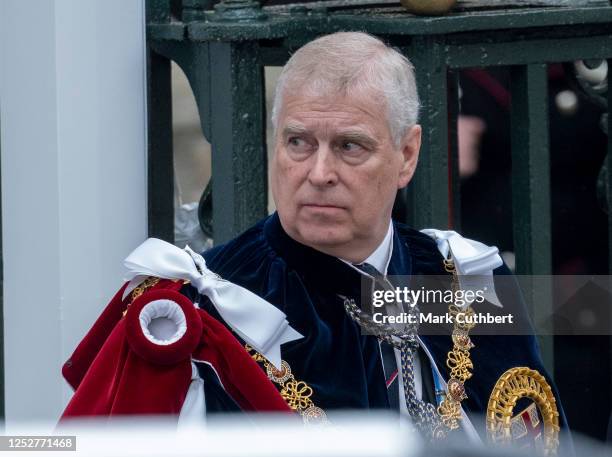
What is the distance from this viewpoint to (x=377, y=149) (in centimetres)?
264

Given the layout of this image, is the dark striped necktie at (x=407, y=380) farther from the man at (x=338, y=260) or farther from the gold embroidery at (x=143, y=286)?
the gold embroidery at (x=143, y=286)

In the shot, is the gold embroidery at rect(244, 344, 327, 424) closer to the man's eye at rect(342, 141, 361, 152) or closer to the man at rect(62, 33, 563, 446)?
the man at rect(62, 33, 563, 446)

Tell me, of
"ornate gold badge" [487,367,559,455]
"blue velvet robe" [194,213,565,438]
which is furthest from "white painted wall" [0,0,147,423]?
"ornate gold badge" [487,367,559,455]

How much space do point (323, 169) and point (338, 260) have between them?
0.72 feet

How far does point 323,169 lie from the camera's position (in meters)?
2.57

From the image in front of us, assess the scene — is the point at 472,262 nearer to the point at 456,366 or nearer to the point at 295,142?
the point at 456,366

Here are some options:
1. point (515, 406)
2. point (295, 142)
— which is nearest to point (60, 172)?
point (295, 142)

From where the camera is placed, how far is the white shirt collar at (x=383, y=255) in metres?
2.81

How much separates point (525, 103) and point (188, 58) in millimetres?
908

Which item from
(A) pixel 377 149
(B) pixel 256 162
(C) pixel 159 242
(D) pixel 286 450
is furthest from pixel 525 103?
(D) pixel 286 450

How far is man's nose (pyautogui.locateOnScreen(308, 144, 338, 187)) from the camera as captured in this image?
2570mm

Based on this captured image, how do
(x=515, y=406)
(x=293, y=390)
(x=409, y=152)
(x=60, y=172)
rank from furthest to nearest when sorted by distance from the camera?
(x=60, y=172), (x=515, y=406), (x=409, y=152), (x=293, y=390)

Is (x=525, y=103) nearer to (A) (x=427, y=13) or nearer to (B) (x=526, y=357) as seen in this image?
(A) (x=427, y=13)

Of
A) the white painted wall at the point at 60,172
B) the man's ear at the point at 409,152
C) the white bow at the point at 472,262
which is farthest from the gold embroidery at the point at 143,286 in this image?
the white painted wall at the point at 60,172
